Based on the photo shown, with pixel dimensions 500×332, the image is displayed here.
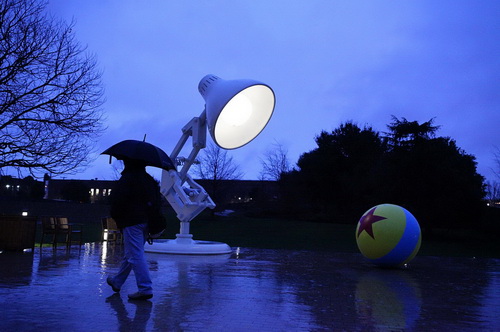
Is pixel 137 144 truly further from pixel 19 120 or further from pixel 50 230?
pixel 19 120

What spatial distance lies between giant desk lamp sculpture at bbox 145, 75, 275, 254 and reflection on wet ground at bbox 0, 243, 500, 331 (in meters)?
2.94

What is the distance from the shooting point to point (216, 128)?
43.1 ft

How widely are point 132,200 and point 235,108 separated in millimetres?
7268

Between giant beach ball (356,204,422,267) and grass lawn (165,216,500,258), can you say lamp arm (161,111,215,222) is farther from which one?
grass lawn (165,216,500,258)

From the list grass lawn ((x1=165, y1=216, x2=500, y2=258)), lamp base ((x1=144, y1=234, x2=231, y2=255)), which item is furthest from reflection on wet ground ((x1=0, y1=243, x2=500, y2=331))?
grass lawn ((x1=165, y1=216, x2=500, y2=258))

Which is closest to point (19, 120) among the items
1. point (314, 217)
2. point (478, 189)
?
point (478, 189)

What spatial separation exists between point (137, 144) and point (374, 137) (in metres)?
45.4

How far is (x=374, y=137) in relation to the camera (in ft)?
165

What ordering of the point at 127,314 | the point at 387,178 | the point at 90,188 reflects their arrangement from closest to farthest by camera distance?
the point at 127,314, the point at 387,178, the point at 90,188

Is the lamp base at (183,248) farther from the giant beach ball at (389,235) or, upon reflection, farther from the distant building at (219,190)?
the distant building at (219,190)

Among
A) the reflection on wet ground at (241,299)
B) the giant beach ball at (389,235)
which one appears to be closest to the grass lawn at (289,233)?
the giant beach ball at (389,235)

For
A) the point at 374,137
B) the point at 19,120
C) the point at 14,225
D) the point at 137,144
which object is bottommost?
the point at 14,225

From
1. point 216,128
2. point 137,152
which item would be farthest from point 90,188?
point 137,152

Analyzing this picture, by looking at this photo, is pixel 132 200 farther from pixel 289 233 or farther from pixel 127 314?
pixel 289 233
